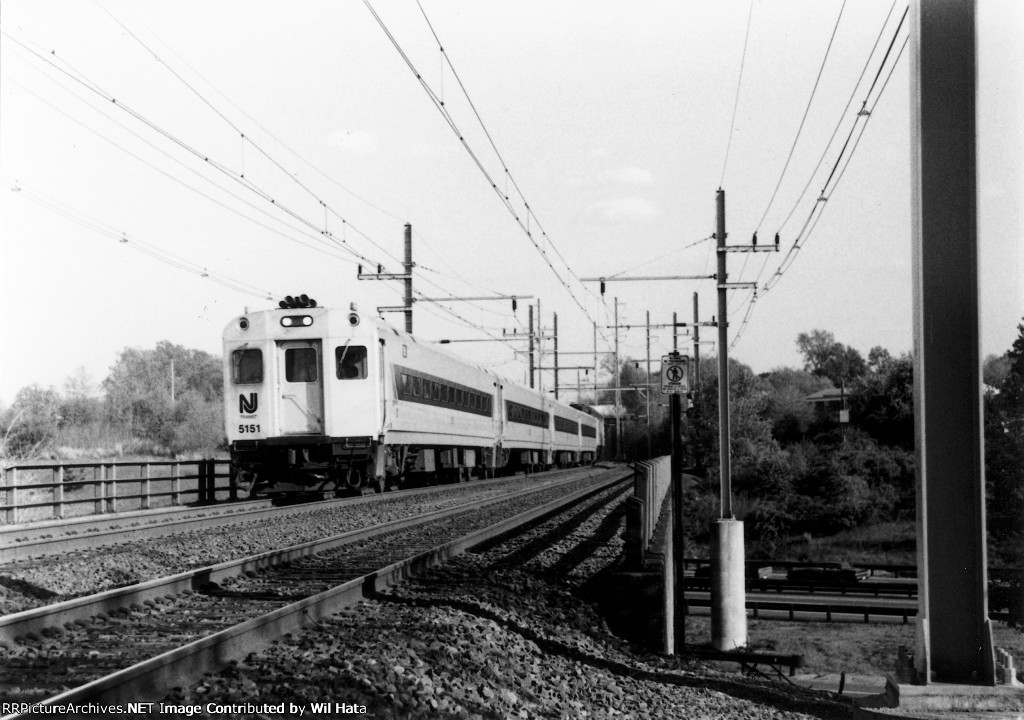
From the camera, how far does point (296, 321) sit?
1928 centimetres

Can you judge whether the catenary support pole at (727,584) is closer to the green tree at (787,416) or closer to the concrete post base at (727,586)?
the concrete post base at (727,586)

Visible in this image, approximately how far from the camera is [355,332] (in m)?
19.3

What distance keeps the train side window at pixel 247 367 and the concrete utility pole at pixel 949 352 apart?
47.1 ft

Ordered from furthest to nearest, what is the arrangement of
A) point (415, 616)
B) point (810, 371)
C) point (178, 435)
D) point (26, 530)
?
1. point (810, 371)
2. point (178, 435)
3. point (26, 530)
4. point (415, 616)

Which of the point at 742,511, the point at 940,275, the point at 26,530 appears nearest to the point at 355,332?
the point at 26,530

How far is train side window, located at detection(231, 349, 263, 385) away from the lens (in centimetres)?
1900

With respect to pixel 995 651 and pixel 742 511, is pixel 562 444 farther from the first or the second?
pixel 995 651

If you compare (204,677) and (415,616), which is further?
(415,616)

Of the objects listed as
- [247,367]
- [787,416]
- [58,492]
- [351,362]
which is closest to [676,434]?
[351,362]

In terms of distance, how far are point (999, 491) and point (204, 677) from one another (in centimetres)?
3551

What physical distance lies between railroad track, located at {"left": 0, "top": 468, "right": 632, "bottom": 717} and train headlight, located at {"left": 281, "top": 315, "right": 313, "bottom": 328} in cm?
770

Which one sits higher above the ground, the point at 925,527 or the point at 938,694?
the point at 925,527

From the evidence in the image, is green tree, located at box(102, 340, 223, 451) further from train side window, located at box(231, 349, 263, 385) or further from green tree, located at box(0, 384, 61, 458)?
train side window, located at box(231, 349, 263, 385)

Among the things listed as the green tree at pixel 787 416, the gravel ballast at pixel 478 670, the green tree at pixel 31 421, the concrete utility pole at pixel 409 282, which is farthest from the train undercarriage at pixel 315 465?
the green tree at pixel 787 416
